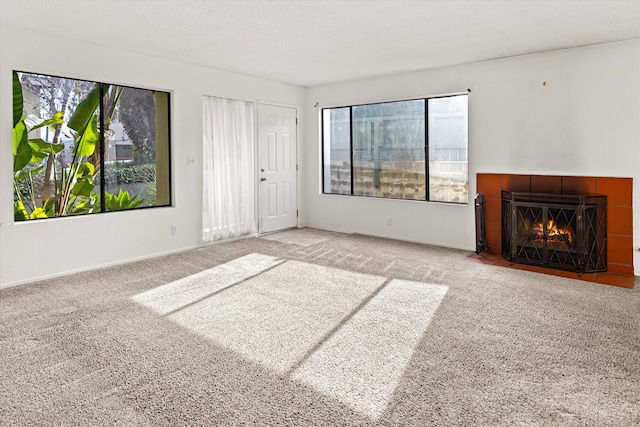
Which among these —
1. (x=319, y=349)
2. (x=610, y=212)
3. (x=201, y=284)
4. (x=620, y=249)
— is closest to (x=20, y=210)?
(x=201, y=284)

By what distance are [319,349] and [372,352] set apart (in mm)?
350

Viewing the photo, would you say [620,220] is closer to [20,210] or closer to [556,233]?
[556,233]

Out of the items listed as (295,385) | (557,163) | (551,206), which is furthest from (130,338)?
(557,163)

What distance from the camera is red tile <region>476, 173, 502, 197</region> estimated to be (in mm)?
5543

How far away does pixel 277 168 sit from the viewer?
720cm

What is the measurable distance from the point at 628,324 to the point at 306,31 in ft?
12.5

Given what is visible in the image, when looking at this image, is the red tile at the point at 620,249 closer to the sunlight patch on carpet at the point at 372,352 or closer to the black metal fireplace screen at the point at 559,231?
the black metal fireplace screen at the point at 559,231

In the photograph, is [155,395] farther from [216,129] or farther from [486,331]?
[216,129]

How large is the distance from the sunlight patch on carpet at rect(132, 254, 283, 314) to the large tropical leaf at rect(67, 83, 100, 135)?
2.24 m

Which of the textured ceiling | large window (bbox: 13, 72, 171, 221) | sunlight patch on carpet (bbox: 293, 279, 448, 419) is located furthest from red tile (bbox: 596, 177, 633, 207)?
large window (bbox: 13, 72, 171, 221)

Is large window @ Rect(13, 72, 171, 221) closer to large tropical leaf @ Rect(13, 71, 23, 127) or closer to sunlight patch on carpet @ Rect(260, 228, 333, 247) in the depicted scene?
large tropical leaf @ Rect(13, 71, 23, 127)

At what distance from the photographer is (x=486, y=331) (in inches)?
122

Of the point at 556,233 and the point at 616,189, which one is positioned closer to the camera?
the point at 616,189

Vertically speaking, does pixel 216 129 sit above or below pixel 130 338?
above
